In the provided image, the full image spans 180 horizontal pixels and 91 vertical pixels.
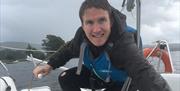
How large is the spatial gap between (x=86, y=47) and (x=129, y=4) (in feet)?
1.53

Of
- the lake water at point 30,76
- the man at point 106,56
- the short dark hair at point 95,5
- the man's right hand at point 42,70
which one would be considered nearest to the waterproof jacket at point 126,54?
the man at point 106,56

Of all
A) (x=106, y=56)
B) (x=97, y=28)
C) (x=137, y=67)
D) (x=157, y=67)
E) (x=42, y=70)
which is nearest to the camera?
(x=137, y=67)

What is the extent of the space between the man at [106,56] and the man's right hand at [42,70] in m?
0.18

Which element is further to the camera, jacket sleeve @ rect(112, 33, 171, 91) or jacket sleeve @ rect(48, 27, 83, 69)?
jacket sleeve @ rect(48, 27, 83, 69)

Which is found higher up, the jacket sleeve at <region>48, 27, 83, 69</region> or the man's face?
the man's face

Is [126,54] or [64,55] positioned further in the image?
[64,55]

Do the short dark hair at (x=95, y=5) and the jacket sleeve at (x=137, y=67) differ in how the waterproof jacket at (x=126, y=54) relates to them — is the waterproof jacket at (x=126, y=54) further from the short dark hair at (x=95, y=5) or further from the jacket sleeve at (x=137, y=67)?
the short dark hair at (x=95, y=5)

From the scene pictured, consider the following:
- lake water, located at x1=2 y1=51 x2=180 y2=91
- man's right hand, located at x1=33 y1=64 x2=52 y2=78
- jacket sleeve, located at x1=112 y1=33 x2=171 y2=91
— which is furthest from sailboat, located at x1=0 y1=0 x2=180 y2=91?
lake water, located at x1=2 y1=51 x2=180 y2=91

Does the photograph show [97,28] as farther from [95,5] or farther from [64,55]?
[64,55]

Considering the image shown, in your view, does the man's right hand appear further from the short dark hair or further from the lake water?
the lake water

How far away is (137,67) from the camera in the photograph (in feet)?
7.59

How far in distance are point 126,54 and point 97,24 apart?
27 cm

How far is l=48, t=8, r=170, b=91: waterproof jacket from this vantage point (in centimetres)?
222

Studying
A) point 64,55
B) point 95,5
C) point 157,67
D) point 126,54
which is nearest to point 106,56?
point 126,54
